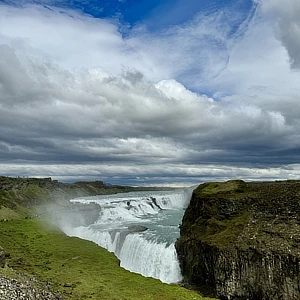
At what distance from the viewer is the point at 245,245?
103 ft

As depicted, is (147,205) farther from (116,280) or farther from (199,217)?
(116,280)

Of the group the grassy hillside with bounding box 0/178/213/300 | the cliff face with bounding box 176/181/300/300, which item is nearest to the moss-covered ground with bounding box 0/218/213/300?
the grassy hillside with bounding box 0/178/213/300

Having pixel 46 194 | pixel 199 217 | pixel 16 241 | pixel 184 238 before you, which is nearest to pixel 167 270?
pixel 184 238

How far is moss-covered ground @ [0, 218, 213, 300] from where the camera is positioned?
27516 mm

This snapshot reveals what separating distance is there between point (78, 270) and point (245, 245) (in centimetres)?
1801

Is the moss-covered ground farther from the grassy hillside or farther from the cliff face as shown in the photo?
the cliff face

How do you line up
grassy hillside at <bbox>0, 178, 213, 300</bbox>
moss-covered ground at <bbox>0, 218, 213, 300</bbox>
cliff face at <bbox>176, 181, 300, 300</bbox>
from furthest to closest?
cliff face at <bbox>176, 181, 300, 300</bbox> < moss-covered ground at <bbox>0, 218, 213, 300</bbox> < grassy hillside at <bbox>0, 178, 213, 300</bbox>

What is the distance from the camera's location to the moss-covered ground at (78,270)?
27516 millimetres

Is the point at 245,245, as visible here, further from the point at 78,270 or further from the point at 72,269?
the point at 72,269

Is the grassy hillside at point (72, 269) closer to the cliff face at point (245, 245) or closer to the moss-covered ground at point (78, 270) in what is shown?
the moss-covered ground at point (78, 270)

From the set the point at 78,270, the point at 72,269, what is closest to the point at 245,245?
the point at 78,270

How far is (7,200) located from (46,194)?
123 ft

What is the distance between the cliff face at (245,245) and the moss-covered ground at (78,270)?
4816 millimetres

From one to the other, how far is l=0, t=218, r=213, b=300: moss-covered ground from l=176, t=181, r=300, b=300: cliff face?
482 centimetres
